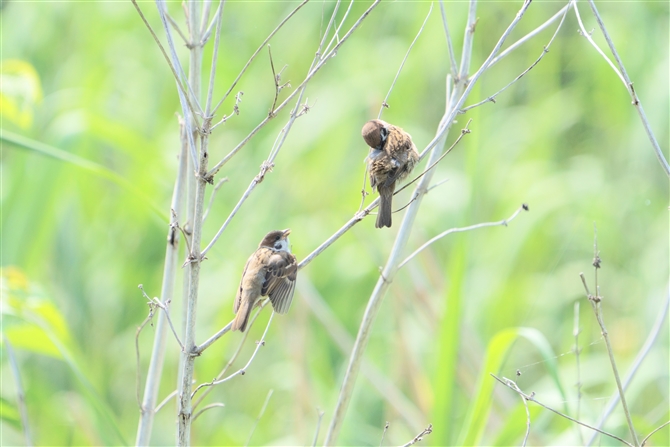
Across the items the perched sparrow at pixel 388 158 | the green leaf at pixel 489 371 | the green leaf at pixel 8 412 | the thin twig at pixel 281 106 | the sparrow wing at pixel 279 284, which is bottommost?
the green leaf at pixel 489 371

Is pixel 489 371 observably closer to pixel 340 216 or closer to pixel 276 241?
pixel 276 241

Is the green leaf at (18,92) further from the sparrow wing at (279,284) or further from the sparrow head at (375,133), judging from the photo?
the sparrow head at (375,133)

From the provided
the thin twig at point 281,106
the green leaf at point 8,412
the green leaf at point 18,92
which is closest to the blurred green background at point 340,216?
the green leaf at point 18,92

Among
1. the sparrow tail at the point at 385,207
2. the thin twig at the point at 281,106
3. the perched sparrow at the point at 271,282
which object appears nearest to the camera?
the thin twig at the point at 281,106

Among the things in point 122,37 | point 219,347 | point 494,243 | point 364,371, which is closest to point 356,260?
point 494,243

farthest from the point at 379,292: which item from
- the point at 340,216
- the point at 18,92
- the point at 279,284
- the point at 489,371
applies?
the point at 340,216

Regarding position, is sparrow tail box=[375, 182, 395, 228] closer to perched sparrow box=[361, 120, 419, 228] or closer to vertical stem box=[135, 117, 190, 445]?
perched sparrow box=[361, 120, 419, 228]

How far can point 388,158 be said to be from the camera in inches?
110

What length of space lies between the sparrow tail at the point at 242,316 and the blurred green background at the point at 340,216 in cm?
112

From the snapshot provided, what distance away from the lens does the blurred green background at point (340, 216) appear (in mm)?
4125

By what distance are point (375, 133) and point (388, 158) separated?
0.39ft

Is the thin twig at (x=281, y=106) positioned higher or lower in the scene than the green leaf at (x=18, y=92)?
lower

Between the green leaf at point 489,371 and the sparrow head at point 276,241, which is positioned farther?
the sparrow head at point 276,241

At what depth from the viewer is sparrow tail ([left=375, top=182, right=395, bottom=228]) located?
104 inches
